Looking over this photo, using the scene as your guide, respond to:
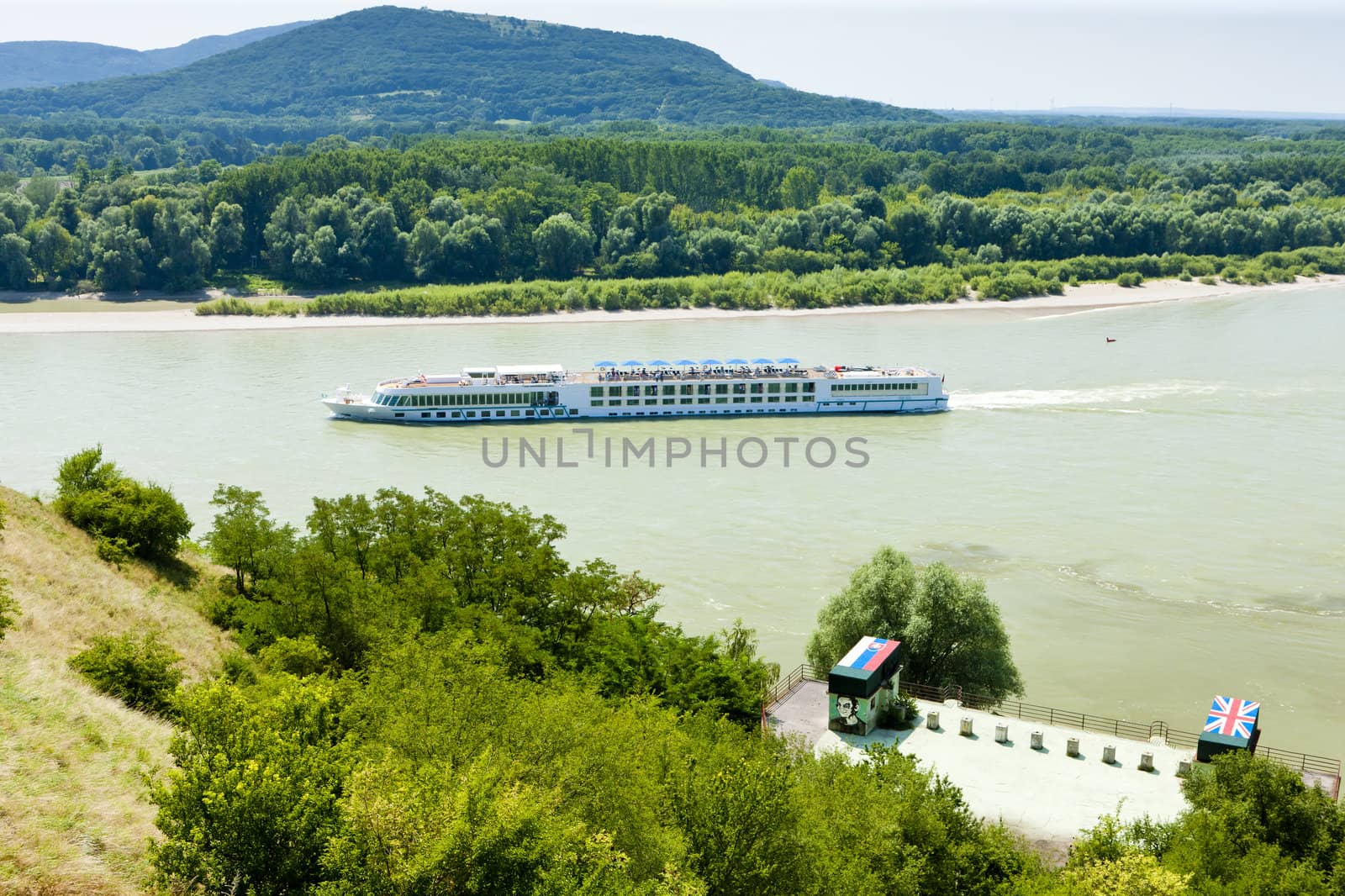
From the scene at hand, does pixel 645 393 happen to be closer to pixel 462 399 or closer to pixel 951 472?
pixel 462 399

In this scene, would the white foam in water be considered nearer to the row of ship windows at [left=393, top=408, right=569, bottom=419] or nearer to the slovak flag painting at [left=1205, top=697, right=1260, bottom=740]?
the row of ship windows at [left=393, top=408, right=569, bottom=419]

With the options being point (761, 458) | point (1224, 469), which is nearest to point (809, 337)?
point (761, 458)

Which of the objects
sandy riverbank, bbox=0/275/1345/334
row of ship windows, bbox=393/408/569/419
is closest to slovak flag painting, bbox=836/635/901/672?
row of ship windows, bbox=393/408/569/419

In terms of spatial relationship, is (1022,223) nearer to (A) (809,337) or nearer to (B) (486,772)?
(A) (809,337)

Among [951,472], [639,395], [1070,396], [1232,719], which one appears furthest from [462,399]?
[1232,719]

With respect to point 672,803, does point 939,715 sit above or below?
below

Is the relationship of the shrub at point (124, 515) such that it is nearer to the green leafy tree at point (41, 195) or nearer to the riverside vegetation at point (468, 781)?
the riverside vegetation at point (468, 781)

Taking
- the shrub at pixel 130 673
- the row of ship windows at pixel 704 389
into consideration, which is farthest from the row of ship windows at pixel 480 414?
the shrub at pixel 130 673
